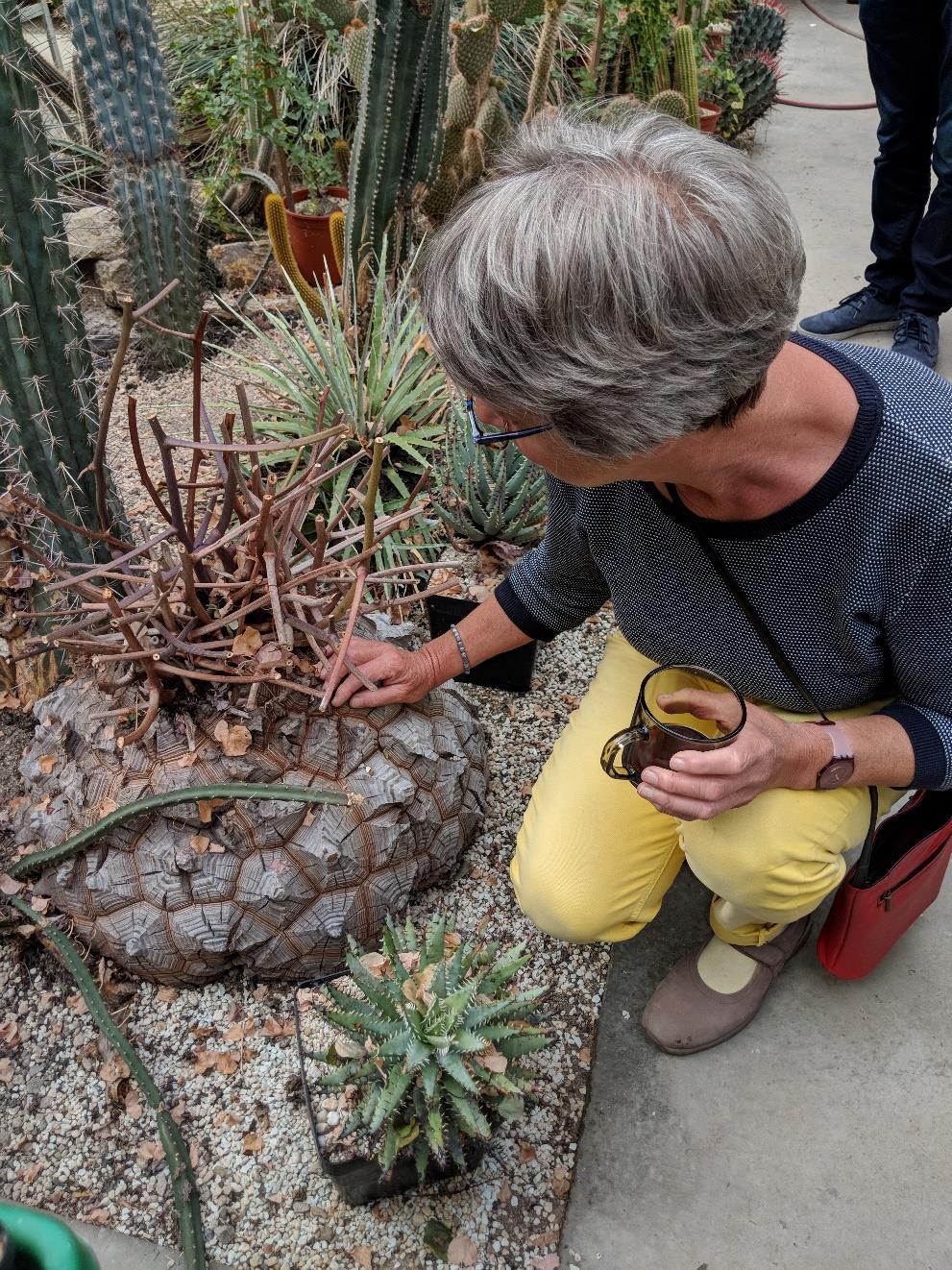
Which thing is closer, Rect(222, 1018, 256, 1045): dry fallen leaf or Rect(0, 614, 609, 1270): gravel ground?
Rect(0, 614, 609, 1270): gravel ground

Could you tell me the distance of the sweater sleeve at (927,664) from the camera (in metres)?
1.33

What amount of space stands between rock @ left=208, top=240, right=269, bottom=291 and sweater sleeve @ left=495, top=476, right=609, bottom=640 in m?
3.19

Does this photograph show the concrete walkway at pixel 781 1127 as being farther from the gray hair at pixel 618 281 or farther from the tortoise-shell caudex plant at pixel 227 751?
the gray hair at pixel 618 281

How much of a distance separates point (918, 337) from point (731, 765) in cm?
290

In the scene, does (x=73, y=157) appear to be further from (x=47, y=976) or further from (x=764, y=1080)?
(x=764, y=1080)

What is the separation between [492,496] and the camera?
252 cm

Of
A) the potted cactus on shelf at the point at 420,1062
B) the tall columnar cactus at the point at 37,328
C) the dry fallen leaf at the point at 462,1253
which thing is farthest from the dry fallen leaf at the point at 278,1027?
the tall columnar cactus at the point at 37,328

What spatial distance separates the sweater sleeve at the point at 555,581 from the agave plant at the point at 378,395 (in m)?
0.78

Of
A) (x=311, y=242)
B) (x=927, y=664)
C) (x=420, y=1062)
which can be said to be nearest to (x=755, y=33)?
(x=311, y=242)

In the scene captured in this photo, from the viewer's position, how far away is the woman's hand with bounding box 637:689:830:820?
1.31 m

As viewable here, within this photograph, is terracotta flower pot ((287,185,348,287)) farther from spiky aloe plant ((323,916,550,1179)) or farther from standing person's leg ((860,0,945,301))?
spiky aloe plant ((323,916,550,1179))

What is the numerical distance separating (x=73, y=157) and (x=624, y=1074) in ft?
16.1

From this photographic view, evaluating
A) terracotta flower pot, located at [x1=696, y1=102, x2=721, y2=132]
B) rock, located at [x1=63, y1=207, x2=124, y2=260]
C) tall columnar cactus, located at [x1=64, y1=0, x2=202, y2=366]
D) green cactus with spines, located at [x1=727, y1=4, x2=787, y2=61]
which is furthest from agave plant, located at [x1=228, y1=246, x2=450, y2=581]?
green cactus with spines, located at [x1=727, y1=4, x2=787, y2=61]

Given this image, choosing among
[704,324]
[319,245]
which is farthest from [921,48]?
[704,324]
